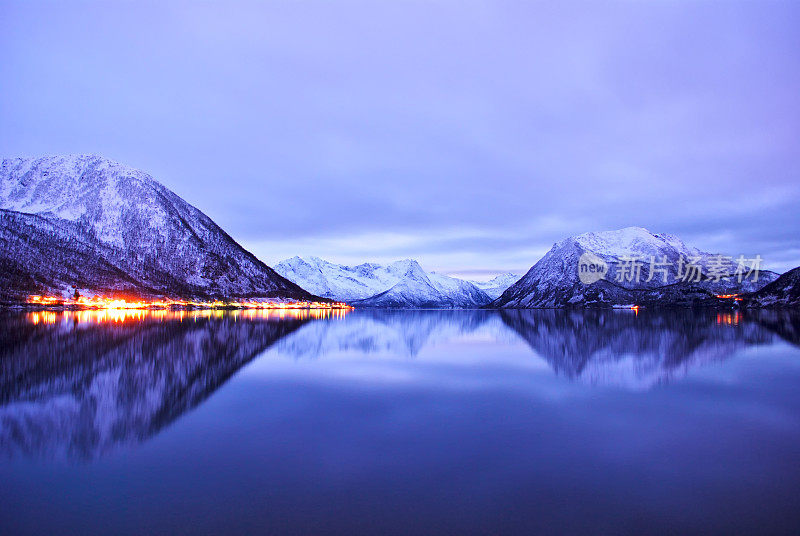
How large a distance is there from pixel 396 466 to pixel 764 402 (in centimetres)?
1946

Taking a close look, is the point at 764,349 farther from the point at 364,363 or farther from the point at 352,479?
the point at 352,479

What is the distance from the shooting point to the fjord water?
9.45 m

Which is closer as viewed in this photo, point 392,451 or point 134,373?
point 392,451

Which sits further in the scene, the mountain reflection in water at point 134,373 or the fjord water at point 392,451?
the mountain reflection in water at point 134,373

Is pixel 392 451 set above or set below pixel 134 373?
above

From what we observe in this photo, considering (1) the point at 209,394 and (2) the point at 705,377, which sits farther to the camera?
(2) the point at 705,377

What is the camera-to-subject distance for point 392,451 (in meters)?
13.9

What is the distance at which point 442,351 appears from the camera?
45875mm

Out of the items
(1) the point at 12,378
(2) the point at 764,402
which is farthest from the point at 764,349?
(1) the point at 12,378

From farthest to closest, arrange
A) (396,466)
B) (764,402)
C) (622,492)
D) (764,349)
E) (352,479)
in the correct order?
(764,349) < (764,402) < (396,466) < (352,479) < (622,492)

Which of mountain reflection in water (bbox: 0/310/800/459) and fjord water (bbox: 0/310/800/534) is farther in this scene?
mountain reflection in water (bbox: 0/310/800/459)

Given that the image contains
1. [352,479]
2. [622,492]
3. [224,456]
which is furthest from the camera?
[224,456]

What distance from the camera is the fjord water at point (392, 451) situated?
9.45 meters

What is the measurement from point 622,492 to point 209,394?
1832cm
